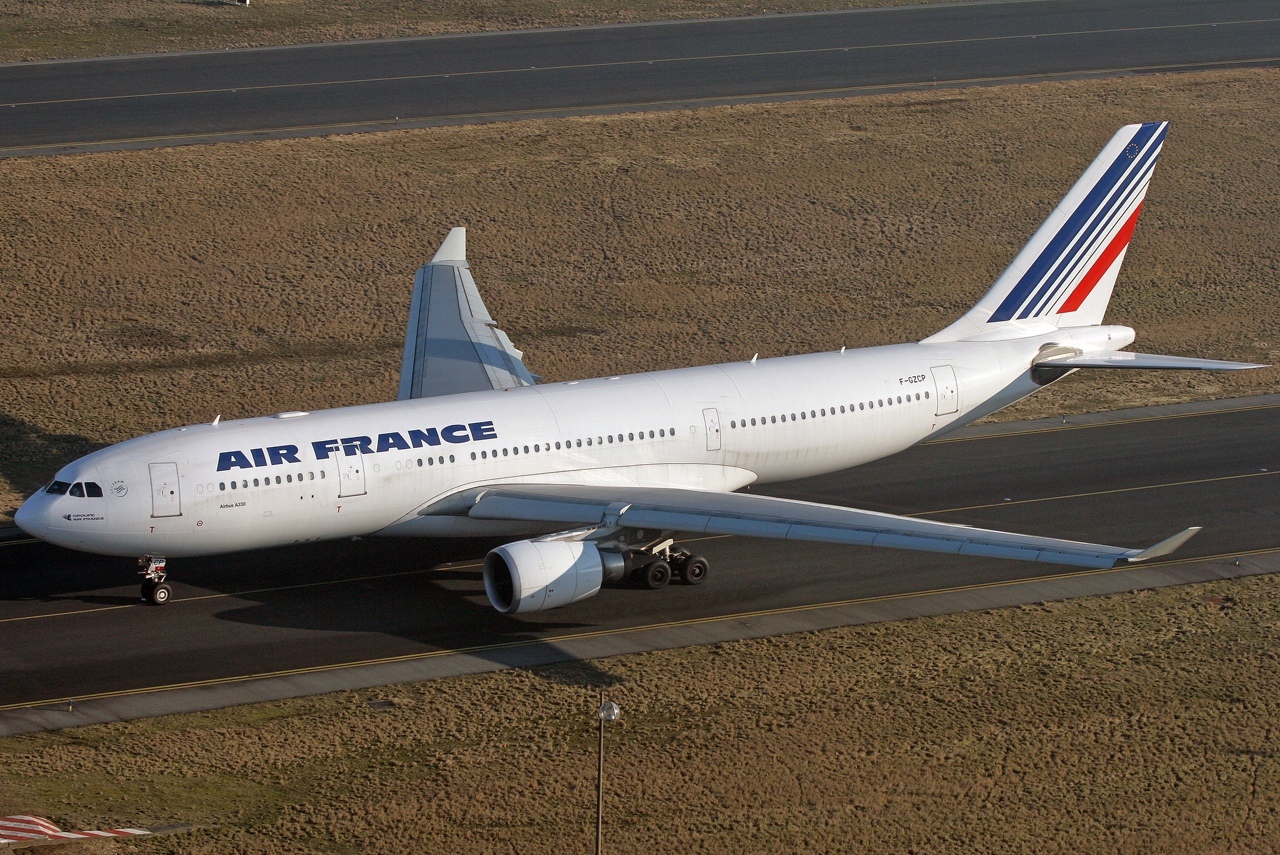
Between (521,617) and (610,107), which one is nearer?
(521,617)

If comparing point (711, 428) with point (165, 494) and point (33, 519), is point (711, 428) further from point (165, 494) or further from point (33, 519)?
point (33, 519)

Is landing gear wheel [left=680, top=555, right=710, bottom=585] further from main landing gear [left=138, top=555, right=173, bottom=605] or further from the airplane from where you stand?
main landing gear [left=138, top=555, right=173, bottom=605]

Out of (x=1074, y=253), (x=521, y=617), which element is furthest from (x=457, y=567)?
(x=1074, y=253)

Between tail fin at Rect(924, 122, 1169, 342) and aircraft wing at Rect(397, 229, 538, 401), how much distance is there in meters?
14.6

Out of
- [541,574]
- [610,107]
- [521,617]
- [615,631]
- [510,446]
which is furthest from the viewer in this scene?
[610,107]

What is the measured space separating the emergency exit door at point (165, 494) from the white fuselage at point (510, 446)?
37 millimetres

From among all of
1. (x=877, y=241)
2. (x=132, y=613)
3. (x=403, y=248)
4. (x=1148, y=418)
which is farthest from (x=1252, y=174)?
(x=132, y=613)

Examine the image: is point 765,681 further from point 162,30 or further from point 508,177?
point 162,30

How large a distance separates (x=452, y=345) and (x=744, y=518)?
14.9 m

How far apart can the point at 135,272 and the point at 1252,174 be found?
197 feet

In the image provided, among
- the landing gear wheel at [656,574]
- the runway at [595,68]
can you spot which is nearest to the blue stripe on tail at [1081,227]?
the landing gear wheel at [656,574]

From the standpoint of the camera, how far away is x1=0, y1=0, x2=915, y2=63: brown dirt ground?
312 ft

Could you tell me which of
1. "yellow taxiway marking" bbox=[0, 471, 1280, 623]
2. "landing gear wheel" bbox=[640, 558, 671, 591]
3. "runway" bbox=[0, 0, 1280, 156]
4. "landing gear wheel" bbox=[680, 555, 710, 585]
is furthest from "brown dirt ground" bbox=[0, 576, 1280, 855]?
"runway" bbox=[0, 0, 1280, 156]

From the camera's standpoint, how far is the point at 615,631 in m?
41.2
